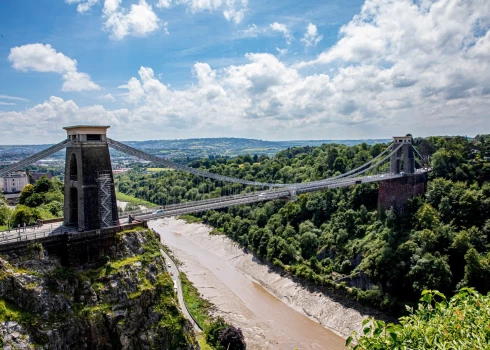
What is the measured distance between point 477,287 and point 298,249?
13.5 m

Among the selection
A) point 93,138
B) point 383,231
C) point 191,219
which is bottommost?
point 191,219

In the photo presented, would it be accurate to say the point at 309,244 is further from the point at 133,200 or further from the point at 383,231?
the point at 133,200

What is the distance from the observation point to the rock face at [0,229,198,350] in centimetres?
1392

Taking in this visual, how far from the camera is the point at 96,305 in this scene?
51.5ft

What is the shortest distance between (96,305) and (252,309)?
40.3 feet

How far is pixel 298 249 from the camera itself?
1260 inches

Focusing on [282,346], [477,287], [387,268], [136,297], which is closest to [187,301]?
[282,346]

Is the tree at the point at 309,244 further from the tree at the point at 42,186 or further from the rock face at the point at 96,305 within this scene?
the tree at the point at 42,186

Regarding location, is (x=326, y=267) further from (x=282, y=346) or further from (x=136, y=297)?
(x=136, y=297)

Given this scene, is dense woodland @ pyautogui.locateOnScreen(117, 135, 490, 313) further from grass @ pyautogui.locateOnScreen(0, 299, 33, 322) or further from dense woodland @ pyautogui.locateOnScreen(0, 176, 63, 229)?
grass @ pyautogui.locateOnScreen(0, 299, 33, 322)

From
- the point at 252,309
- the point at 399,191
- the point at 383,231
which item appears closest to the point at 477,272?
the point at 383,231

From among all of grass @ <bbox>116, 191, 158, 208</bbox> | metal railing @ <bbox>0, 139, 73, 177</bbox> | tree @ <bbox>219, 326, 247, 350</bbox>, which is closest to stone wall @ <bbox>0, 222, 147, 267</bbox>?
metal railing @ <bbox>0, 139, 73, 177</bbox>

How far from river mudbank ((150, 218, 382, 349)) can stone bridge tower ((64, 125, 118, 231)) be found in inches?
426

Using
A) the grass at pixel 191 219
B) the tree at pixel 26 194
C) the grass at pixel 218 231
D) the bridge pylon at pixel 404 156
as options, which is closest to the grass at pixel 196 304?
the grass at pixel 218 231
